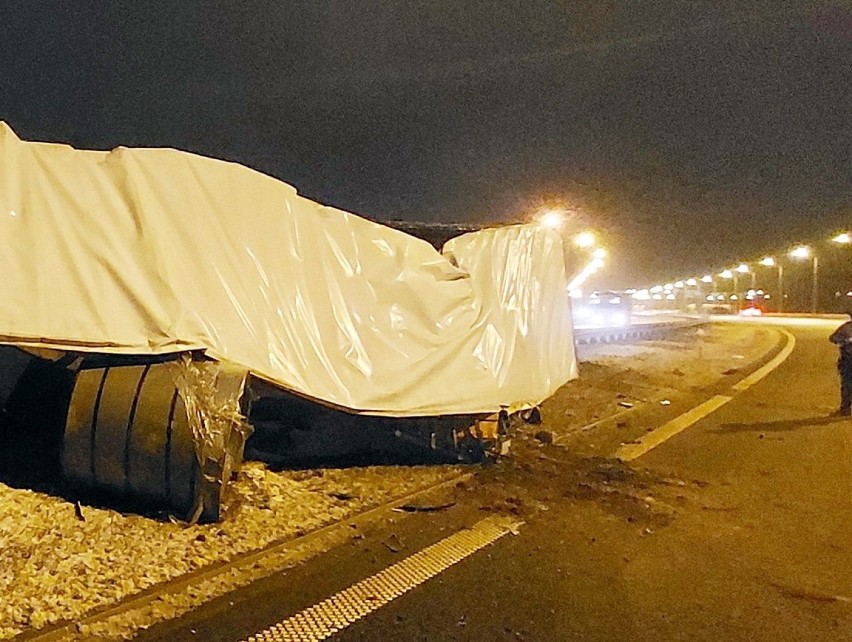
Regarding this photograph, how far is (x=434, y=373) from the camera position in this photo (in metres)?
7.77

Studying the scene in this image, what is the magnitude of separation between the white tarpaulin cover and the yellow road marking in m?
1.68

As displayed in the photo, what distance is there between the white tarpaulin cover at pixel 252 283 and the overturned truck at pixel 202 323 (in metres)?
0.01

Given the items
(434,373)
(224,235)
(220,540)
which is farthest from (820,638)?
(224,235)

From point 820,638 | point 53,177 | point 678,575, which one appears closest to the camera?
point 820,638

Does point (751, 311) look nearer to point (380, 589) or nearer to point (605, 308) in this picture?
point (605, 308)

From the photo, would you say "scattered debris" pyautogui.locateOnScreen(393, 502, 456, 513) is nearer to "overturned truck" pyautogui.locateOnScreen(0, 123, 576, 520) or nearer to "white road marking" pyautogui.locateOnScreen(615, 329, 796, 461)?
"overturned truck" pyautogui.locateOnScreen(0, 123, 576, 520)

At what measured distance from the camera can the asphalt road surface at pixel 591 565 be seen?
4324 millimetres

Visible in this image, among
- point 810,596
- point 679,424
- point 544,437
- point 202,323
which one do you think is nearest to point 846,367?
point 679,424

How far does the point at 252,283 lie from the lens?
21.0 feet

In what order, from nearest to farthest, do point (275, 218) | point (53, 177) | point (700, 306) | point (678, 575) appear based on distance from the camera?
point (678, 575) < point (53, 177) < point (275, 218) < point (700, 306)

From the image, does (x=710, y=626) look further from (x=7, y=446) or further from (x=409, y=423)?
(x=7, y=446)

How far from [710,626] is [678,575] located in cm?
77

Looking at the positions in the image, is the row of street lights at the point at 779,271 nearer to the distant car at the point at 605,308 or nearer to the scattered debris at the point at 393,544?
the distant car at the point at 605,308

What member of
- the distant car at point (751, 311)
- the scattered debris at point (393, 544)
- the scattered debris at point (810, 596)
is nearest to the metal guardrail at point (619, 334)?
the scattered debris at point (393, 544)
